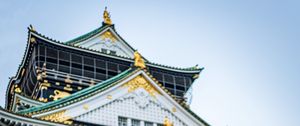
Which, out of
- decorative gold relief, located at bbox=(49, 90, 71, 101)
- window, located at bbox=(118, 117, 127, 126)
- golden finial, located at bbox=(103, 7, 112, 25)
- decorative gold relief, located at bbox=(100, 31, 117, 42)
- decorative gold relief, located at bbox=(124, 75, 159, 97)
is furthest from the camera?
golden finial, located at bbox=(103, 7, 112, 25)

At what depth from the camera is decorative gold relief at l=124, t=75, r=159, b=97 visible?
1003 inches

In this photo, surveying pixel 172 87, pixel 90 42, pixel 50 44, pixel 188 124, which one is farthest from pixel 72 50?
pixel 188 124

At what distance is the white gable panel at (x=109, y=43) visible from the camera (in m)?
35.3

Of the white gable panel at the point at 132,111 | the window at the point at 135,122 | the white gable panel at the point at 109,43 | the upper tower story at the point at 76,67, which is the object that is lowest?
the window at the point at 135,122

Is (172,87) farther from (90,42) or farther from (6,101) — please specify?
(6,101)

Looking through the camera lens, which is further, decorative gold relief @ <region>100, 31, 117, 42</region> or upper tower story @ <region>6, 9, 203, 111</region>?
decorative gold relief @ <region>100, 31, 117, 42</region>

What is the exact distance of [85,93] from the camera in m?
23.8

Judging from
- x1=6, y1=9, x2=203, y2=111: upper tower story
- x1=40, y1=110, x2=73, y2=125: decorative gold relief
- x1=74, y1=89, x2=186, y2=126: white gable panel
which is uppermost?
x1=6, y1=9, x2=203, y2=111: upper tower story

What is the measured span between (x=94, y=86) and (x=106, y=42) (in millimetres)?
11224

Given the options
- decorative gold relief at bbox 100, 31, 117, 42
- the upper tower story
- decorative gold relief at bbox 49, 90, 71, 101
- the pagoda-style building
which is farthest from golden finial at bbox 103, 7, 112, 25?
decorative gold relief at bbox 49, 90, 71, 101

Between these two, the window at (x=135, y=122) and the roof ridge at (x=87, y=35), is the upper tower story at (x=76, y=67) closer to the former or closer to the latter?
the roof ridge at (x=87, y=35)

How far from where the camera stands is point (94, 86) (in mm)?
24953

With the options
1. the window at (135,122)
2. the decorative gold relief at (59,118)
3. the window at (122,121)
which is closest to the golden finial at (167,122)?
the window at (135,122)

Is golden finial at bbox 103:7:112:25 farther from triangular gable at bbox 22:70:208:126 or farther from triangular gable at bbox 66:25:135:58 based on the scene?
triangular gable at bbox 22:70:208:126
